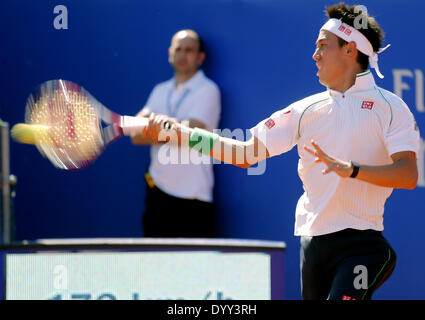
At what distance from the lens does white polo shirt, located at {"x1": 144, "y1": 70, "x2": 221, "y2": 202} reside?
6.56 metres

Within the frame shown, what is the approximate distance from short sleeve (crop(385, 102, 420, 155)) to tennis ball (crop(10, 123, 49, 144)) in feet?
5.65

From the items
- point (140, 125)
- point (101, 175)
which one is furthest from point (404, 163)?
point (101, 175)

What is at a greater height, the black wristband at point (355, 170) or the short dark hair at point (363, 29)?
the short dark hair at point (363, 29)

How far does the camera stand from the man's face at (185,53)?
667 centimetres

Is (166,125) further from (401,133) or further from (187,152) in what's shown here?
(187,152)

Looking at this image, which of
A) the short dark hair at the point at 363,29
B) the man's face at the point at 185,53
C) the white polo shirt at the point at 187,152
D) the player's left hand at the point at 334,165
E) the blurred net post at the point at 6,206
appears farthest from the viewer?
the man's face at the point at 185,53

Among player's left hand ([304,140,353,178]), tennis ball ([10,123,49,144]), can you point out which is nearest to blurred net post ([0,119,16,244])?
tennis ball ([10,123,49,144])

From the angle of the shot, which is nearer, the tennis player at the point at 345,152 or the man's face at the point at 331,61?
the tennis player at the point at 345,152

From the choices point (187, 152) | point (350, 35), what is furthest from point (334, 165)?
point (187, 152)

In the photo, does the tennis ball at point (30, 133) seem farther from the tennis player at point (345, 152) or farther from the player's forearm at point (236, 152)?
the player's forearm at point (236, 152)

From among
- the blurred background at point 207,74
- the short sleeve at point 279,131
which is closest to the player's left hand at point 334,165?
the short sleeve at point 279,131

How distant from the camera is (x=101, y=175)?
290 inches

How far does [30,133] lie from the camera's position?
14.7 ft

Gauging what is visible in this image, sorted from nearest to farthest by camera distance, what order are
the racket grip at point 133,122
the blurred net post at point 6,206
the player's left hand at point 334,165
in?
the player's left hand at point 334,165 → the racket grip at point 133,122 → the blurred net post at point 6,206
